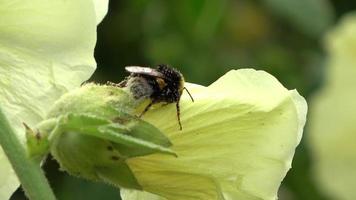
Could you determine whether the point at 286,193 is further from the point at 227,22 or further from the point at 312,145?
the point at 227,22

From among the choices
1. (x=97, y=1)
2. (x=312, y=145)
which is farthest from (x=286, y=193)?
(x=97, y=1)

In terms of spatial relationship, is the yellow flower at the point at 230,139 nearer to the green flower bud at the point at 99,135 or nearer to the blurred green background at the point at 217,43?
the green flower bud at the point at 99,135

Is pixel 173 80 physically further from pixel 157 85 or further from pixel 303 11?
pixel 303 11

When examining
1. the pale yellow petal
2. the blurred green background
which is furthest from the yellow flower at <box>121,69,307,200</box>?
the blurred green background

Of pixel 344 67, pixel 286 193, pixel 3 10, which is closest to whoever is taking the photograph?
pixel 3 10

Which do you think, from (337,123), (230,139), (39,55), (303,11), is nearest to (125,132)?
(230,139)

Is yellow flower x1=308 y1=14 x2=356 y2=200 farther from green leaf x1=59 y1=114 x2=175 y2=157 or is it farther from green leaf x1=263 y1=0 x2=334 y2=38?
green leaf x1=59 y1=114 x2=175 y2=157
